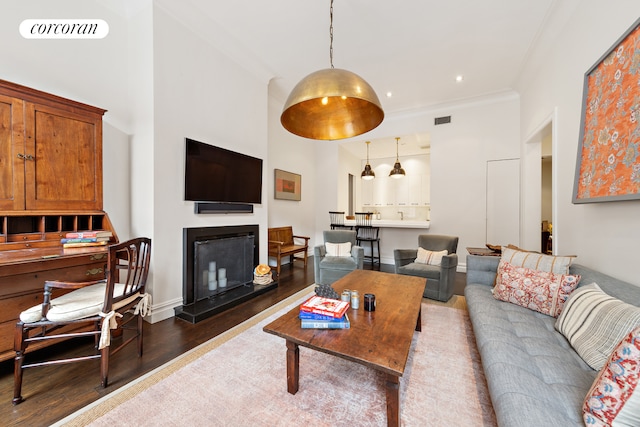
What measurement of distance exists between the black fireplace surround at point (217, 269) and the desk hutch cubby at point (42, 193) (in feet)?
2.58

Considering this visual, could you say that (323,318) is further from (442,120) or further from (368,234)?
(442,120)

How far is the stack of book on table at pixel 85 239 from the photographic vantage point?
2.02m

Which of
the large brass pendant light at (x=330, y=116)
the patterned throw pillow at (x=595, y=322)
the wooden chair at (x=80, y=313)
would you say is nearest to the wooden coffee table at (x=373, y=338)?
the patterned throw pillow at (x=595, y=322)

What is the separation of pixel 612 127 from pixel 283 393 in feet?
9.11

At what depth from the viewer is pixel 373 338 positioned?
141 cm

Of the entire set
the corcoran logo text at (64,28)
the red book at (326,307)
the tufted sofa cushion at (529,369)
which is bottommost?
the tufted sofa cushion at (529,369)

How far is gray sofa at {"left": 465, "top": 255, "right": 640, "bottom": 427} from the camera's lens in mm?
964

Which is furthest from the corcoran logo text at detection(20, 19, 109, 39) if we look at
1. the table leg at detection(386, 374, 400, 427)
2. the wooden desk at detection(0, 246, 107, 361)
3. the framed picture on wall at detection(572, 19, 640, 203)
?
the framed picture on wall at detection(572, 19, 640, 203)

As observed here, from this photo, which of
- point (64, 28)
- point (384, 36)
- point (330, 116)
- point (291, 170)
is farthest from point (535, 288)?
point (64, 28)

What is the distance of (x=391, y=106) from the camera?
4.97 metres

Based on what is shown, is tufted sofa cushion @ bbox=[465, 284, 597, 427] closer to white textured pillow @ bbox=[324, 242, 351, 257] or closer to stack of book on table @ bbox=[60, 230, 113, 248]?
white textured pillow @ bbox=[324, 242, 351, 257]

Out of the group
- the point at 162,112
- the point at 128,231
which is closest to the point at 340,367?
the point at 128,231

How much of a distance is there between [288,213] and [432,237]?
2.91 m

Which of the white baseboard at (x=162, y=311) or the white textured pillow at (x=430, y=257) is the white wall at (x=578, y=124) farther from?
the white baseboard at (x=162, y=311)
